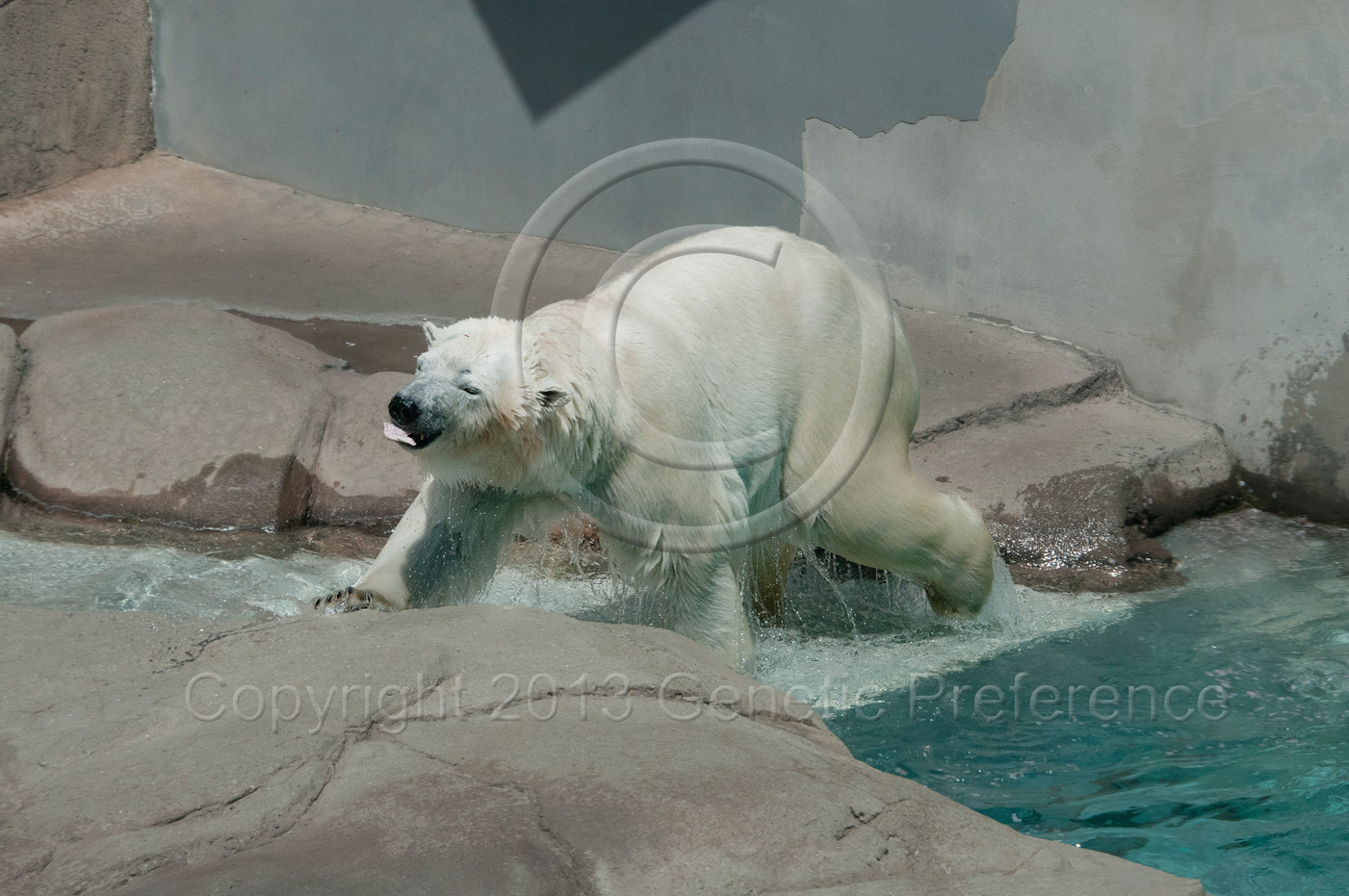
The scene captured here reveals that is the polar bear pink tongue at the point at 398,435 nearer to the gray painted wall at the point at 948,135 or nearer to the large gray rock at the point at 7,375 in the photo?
the large gray rock at the point at 7,375

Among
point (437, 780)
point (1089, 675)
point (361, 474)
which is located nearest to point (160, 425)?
point (361, 474)

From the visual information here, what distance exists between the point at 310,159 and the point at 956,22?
14.0 feet

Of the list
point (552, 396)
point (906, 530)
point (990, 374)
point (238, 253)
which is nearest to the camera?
point (552, 396)

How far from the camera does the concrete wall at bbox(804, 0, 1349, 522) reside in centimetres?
462

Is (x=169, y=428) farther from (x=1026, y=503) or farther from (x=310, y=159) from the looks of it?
(x=310, y=159)

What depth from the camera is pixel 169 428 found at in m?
4.25

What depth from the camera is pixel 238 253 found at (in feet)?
22.4

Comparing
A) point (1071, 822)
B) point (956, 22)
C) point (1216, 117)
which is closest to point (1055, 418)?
point (1216, 117)

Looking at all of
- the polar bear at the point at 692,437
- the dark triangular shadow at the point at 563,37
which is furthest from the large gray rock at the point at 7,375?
the dark triangular shadow at the point at 563,37

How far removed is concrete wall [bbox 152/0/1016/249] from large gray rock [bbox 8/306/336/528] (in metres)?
3.19

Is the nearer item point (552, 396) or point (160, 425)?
point (552, 396)

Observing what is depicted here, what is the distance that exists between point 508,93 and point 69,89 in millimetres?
2738

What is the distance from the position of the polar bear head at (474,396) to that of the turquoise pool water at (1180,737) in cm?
127

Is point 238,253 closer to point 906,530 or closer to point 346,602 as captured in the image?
point 346,602
